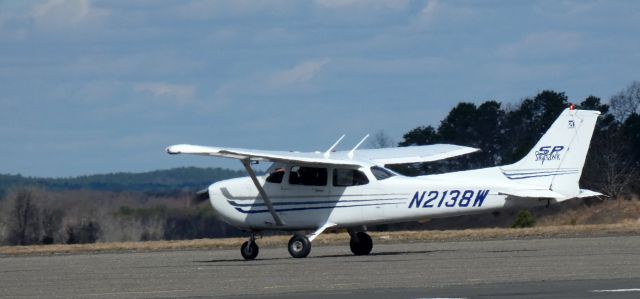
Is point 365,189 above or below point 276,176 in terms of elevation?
below

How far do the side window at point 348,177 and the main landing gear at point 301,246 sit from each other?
1.11m

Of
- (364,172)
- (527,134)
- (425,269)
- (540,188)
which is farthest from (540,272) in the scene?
(527,134)

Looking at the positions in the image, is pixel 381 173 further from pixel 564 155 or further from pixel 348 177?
pixel 564 155

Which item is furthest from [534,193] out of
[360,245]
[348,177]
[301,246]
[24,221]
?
[24,221]

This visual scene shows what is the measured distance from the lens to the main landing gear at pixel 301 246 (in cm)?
3006

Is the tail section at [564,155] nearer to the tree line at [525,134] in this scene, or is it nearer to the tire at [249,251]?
the tire at [249,251]

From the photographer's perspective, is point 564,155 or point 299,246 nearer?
point 564,155

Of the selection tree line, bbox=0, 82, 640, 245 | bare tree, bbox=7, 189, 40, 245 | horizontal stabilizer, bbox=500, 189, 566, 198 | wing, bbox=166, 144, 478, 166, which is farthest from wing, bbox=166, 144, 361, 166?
bare tree, bbox=7, 189, 40, 245

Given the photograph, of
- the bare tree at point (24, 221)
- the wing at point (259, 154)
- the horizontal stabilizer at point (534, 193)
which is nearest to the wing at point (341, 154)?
the wing at point (259, 154)

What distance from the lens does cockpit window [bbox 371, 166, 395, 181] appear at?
30438 millimetres

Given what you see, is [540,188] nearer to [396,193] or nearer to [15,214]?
[396,193]

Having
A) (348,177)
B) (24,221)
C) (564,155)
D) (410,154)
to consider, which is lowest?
(24,221)

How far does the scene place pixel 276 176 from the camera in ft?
102

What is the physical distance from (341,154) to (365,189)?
100 inches
